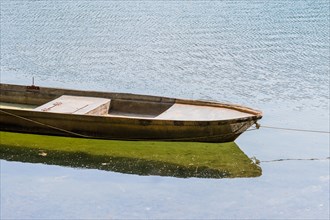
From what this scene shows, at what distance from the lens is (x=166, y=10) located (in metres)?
30.8

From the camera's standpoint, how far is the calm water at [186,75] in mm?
12344

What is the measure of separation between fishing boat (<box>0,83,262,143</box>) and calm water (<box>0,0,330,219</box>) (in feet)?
3.01

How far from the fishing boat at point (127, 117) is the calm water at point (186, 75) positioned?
0.92 m

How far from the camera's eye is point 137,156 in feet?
47.6

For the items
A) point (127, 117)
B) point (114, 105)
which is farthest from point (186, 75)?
point (127, 117)

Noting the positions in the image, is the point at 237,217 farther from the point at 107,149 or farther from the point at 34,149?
the point at 34,149

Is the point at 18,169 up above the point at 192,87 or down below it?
below

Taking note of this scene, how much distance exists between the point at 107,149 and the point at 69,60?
8091 millimetres

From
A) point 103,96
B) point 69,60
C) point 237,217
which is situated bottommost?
point 237,217

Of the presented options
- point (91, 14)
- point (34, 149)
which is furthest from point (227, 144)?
point (91, 14)

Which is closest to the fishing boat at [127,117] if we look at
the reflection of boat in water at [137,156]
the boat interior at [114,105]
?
the boat interior at [114,105]

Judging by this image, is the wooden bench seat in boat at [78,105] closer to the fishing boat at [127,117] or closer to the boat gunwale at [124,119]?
the fishing boat at [127,117]

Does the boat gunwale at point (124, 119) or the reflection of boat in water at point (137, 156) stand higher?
the boat gunwale at point (124, 119)

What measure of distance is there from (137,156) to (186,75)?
643 cm
